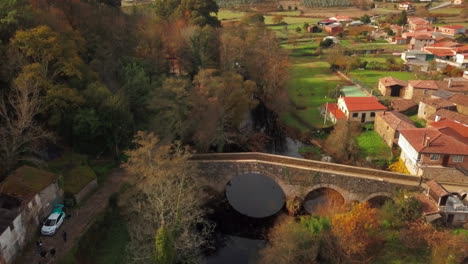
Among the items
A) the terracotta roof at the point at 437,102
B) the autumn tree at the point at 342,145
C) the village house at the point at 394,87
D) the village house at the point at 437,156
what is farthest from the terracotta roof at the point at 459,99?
the autumn tree at the point at 342,145

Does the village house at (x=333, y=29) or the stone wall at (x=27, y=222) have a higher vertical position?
the village house at (x=333, y=29)

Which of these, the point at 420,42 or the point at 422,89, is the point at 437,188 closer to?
the point at 422,89

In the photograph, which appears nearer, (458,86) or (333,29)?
(458,86)

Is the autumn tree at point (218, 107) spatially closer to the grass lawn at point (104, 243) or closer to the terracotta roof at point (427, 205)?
the grass lawn at point (104, 243)

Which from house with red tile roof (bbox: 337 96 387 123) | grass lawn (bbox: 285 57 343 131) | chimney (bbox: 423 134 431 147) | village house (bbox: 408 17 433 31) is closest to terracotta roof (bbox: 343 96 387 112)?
house with red tile roof (bbox: 337 96 387 123)


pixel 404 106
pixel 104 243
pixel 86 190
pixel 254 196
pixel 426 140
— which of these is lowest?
pixel 254 196

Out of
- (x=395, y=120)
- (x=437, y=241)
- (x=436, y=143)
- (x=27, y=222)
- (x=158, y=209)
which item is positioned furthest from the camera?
(x=395, y=120)

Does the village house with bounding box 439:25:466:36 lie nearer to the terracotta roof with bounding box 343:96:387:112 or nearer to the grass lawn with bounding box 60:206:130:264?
the terracotta roof with bounding box 343:96:387:112

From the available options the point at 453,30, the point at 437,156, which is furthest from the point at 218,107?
the point at 453,30
